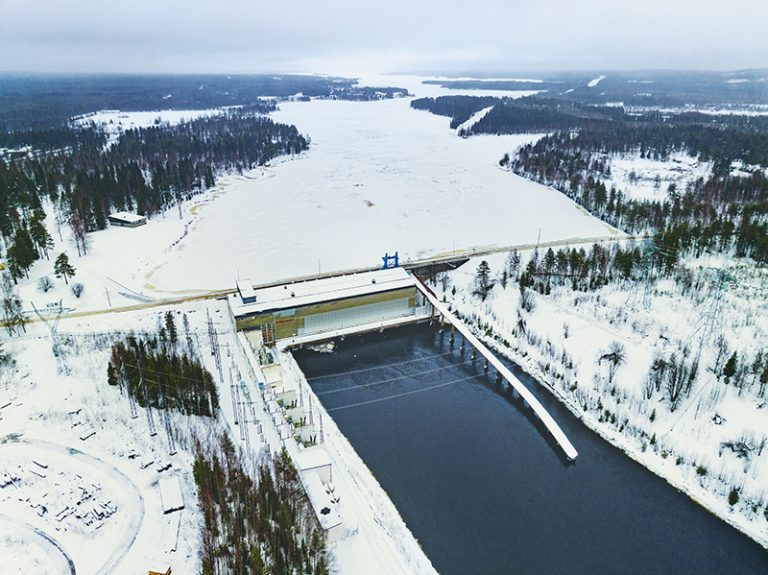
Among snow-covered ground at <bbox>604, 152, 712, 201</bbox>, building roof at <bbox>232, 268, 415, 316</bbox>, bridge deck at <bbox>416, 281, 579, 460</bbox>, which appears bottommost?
bridge deck at <bbox>416, 281, 579, 460</bbox>

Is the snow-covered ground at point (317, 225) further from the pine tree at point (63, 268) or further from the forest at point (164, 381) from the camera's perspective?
the forest at point (164, 381)

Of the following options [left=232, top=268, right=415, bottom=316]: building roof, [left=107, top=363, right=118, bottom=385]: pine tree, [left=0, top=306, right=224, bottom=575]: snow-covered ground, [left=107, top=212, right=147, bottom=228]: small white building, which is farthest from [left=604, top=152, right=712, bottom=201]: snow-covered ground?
[left=0, top=306, right=224, bottom=575]: snow-covered ground

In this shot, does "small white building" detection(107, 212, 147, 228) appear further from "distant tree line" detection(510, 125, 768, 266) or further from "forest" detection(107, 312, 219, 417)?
"distant tree line" detection(510, 125, 768, 266)

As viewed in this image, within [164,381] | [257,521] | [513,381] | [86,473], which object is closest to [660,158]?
[513,381]

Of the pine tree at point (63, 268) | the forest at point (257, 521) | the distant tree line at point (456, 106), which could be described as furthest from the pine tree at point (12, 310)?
the distant tree line at point (456, 106)

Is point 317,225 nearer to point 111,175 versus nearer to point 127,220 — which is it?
point 127,220

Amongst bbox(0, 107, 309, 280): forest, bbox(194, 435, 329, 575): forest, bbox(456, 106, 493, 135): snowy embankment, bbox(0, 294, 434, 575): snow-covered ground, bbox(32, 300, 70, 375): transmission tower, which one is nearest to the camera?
bbox(194, 435, 329, 575): forest
